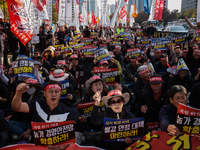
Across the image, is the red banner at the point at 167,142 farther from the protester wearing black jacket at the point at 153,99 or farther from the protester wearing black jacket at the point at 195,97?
the protester wearing black jacket at the point at 195,97

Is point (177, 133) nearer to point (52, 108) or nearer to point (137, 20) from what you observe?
point (52, 108)

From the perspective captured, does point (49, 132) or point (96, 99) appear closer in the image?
point (49, 132)

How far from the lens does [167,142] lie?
2.70 m

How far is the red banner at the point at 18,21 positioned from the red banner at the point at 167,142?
493 cm

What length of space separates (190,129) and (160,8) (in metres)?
13.4

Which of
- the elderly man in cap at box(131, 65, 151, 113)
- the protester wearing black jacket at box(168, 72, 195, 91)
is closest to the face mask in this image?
the elderly man in cap at box(131, 65, 151, 113)

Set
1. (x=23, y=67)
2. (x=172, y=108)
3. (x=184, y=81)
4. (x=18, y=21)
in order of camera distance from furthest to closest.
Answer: (x=18, y=21), (x=184, y=81), (x=23, y=67), (x=172, y=108)

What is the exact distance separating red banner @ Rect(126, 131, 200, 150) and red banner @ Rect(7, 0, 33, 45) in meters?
4.93

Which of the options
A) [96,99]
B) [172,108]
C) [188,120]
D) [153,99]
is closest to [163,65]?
[153,99]

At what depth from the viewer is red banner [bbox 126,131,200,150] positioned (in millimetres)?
2576

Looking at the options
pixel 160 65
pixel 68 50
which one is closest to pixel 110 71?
pixel 160 65

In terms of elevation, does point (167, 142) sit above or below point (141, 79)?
below

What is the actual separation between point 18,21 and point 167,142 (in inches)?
220

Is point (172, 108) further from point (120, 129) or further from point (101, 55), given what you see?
point (101, 55)
